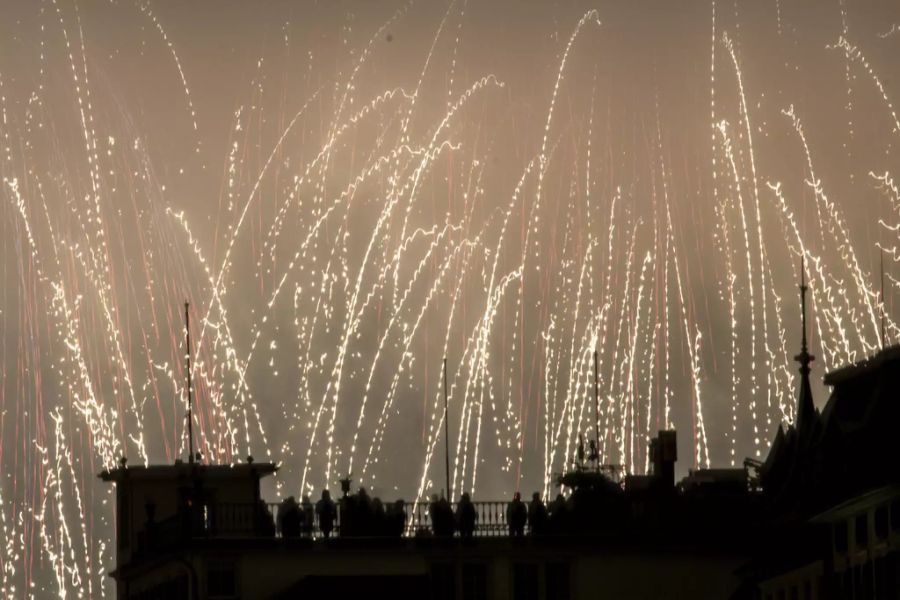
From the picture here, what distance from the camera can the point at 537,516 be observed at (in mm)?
149125

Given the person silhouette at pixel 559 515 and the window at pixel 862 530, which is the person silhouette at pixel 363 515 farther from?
the window at pixel 862 530

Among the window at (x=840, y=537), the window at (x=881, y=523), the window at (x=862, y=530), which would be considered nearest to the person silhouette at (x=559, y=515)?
the window at (x=840, y=537)

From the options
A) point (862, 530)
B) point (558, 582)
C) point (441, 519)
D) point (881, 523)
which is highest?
point (441, 519)

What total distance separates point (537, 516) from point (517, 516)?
65cm

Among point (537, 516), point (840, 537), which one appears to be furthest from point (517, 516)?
point (840, 537)

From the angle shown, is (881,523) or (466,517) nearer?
(881,523)

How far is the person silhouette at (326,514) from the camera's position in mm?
148625

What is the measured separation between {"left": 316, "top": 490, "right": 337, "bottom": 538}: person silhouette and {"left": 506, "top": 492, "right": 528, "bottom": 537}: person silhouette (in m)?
5.62

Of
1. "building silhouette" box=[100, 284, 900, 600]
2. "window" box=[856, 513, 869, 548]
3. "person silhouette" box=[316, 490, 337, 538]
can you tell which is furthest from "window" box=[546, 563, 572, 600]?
"window" box=[856, 513, 869, 548]

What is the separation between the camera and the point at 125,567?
158 metres

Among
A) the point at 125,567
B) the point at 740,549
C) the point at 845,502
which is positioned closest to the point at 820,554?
the point at 845,502

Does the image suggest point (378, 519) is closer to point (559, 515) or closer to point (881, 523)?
point (559, 515)

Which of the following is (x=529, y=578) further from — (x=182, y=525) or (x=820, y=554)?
(x=820, y=554)

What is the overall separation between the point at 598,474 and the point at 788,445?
888 inches
